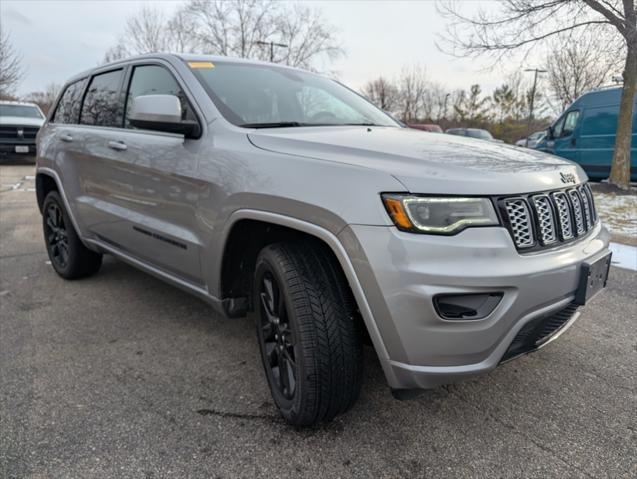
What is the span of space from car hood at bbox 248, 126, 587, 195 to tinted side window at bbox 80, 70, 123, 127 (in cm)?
160

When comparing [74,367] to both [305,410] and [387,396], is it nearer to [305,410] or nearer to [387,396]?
[305,410]

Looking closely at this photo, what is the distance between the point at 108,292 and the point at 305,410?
2563mm

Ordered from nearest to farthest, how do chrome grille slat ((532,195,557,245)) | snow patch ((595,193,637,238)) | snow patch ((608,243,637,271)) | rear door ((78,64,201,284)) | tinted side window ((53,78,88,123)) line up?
chrome grille slat ((532,195,557,245)) → rear door ((78,64,201,284)) → tinted side window ((53,78,88,123)) → snow patch ((608,243,637,271)) → snow patch ((595,193,637,238))

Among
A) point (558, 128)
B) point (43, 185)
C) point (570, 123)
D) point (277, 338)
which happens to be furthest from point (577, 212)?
point (558, 128)

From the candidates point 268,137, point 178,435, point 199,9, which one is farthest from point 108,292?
point 199,9

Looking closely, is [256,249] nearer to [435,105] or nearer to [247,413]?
[247,413]

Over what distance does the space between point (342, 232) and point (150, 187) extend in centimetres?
155

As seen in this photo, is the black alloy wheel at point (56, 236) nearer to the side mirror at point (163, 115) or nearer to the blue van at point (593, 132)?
the side mirror at point (163, 115)

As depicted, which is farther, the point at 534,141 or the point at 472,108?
the point at 472,108

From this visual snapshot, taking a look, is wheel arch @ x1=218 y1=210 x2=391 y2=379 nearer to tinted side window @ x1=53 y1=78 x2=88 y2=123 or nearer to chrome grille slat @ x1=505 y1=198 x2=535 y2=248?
chrome grille slat @ x1=505 y1=198 x2=535 y2=248

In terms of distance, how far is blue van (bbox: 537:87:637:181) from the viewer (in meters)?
10.8

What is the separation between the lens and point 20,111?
596 inches

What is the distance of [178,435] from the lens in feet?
6.87

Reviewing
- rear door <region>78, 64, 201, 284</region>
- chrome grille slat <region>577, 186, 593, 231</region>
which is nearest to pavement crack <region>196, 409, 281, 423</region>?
rear door <region>78, 64, 201, 284</region>
